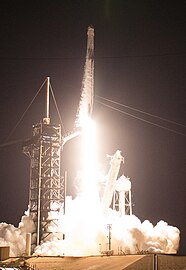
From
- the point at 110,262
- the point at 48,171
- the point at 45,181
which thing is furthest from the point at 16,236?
the point at 110,262

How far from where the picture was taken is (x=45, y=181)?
63406mm

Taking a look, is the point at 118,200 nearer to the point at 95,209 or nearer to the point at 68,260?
the point at 95,209

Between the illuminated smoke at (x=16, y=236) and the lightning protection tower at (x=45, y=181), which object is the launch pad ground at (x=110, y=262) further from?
the lightning protection tower at (x=45, y=181)

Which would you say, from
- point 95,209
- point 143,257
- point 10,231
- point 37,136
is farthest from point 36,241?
point 143,257

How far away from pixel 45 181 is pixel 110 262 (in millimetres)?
21109

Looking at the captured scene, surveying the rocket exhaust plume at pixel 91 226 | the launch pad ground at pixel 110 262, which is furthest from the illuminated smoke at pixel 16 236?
the launch pad ground at pixel 110 262

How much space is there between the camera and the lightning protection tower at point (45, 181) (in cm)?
6159

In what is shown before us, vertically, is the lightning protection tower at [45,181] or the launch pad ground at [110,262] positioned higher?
the lightning protection tower at [45,181]

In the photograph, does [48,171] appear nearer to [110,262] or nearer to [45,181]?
[45,181]

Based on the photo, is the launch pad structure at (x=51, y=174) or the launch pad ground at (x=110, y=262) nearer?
the launch pad ground at (x=110, y=262)

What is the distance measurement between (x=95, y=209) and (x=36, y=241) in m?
7.52

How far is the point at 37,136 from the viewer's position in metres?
63.7

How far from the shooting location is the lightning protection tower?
61.6 metres

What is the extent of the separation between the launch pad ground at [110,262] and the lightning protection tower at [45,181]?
11316 mm
